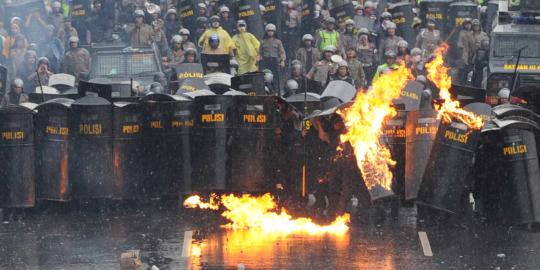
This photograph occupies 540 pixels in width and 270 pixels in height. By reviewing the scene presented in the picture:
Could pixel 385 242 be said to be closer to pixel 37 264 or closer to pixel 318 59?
pixel 37 264

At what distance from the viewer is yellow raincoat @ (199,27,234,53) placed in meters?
29.0

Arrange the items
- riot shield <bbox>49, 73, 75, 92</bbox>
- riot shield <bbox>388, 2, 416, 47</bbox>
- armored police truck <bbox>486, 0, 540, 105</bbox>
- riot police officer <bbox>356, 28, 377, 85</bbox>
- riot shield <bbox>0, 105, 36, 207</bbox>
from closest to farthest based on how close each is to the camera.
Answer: riot shield <bbox>0, 105, 36, 207</bbox>
riot shield <bbox>49, 73, 75, 92</bbox>
armored police truck <bbox>486, 0, 540, 105</bbox>
riot police officer <bbox>356, 28, 377, 85</bbox>
riot shield <bbox>388, 2, 416, 47</bbox>

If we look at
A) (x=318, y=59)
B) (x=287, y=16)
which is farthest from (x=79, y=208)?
(x=287, y=16)

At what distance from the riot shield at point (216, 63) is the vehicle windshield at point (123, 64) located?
3.19 feet

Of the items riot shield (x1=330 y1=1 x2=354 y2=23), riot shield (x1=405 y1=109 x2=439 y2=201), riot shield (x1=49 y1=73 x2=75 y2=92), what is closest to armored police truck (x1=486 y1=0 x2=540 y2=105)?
riot shield (x1=405 y1=109 x2=439 y2=201)

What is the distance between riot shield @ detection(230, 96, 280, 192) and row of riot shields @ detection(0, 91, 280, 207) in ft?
0.05

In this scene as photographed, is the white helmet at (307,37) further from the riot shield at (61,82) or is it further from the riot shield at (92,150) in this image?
the riot shield at (92,150)

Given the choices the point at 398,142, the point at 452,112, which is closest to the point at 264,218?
the point at 398,142

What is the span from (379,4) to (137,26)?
6.64 metres

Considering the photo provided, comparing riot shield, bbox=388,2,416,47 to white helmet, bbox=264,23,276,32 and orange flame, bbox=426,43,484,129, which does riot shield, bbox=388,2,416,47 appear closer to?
white helmet, bbox=264,23,276,32

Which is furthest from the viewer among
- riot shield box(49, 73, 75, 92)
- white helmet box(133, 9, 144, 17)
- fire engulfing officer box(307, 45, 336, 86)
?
white helmet box(133, 9, 144, 17)

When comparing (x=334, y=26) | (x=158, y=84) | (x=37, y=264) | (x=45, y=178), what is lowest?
(x=37, y=264)

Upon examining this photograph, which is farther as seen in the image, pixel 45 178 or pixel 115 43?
pixel 115 43

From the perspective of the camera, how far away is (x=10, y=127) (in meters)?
19.5
